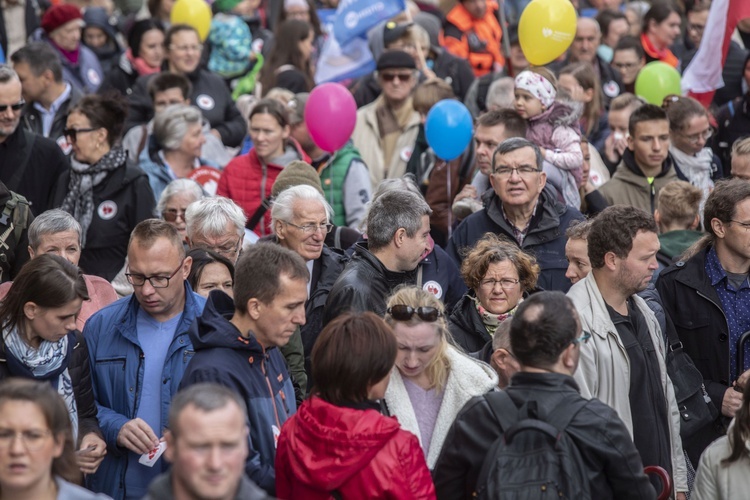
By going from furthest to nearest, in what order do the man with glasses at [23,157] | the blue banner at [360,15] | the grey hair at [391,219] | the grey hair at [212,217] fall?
the blue banner at [360,15] → the man with glasses at [23,157] → the grey hair at [212,217] → the grey hair at [391,219]

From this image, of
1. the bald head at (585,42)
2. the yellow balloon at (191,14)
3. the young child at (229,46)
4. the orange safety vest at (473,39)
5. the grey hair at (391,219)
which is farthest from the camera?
the orange safety vest at (473,39)

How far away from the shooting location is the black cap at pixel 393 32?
1082 centimetres

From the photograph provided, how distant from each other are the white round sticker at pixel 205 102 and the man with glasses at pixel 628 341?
585 centimetres

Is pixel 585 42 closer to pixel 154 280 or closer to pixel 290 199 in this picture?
pixel 290 199

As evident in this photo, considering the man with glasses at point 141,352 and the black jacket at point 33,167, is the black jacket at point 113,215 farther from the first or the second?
the man with glasses at point 141,352

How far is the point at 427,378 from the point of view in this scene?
5078 mm

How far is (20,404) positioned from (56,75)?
6.36 metres

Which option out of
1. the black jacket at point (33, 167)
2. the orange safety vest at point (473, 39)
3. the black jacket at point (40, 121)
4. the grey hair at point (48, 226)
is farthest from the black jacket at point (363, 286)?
the orange safety vest at point (473, 39)

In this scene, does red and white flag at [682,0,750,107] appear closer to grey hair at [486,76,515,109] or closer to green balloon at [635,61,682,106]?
green balloon at [635,61,682,106]

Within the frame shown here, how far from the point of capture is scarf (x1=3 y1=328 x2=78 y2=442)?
5.01m

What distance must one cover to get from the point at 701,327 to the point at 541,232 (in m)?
1.13

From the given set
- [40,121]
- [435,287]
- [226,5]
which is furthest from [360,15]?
[435,287]

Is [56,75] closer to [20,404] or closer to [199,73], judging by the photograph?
[199,73]

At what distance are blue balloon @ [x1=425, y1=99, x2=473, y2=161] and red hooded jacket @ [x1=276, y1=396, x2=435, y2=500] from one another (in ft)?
15.4
